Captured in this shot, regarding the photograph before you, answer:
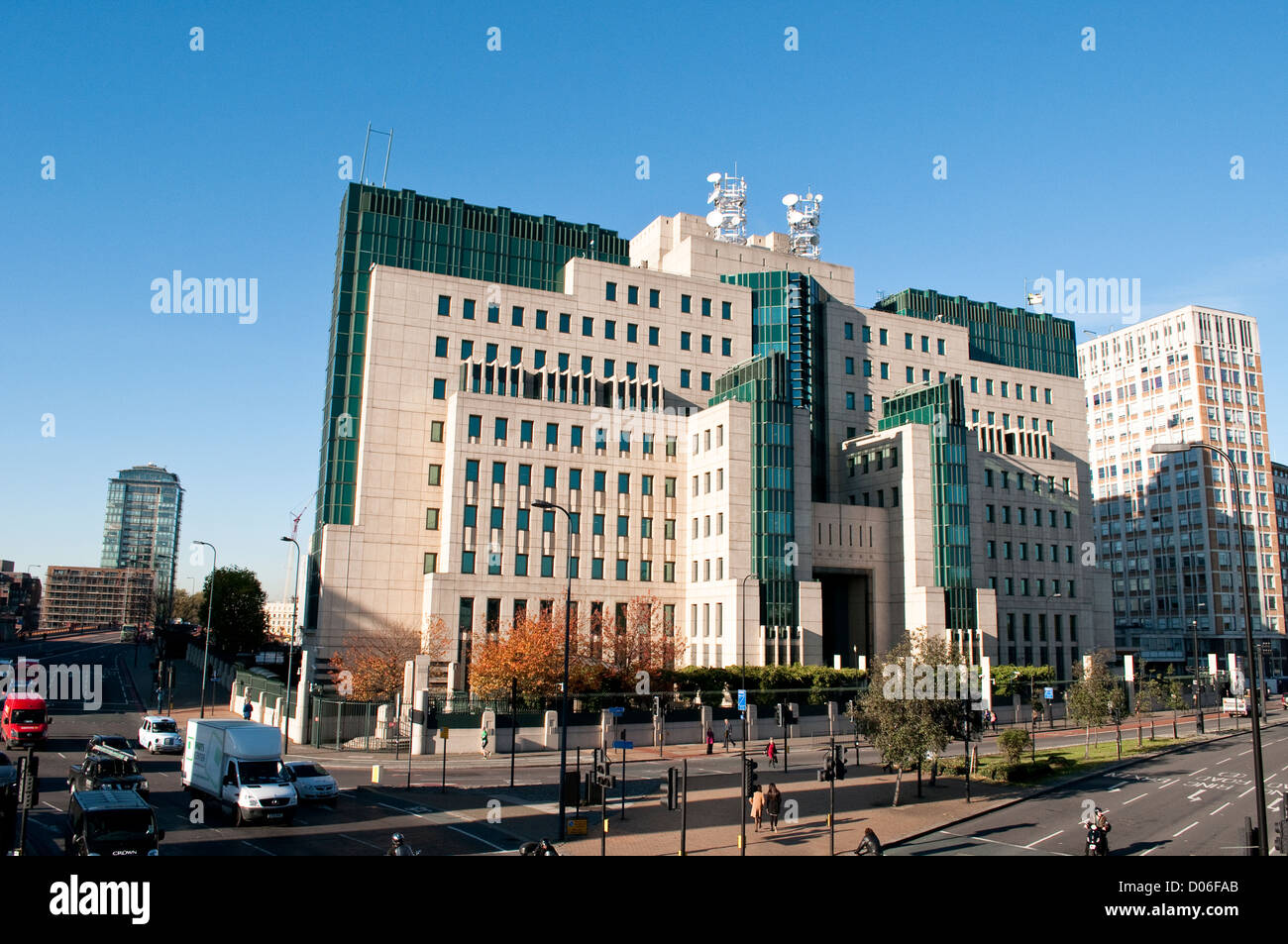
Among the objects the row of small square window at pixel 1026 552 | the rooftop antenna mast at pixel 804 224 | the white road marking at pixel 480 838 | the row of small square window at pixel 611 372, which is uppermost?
the rooftop antenna mast at pixel 804 224

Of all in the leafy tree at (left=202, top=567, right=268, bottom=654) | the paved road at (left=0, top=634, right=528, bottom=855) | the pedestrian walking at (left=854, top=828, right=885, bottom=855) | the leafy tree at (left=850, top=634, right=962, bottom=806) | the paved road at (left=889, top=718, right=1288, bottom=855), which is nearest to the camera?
the pedestrian walking at (left=854, top=828, right=885, bottom=855)

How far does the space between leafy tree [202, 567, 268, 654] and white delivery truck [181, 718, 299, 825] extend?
91815 mm

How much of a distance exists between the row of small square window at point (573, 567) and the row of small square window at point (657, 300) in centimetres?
2563

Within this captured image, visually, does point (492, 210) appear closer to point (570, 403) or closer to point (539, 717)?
point (570, 403)

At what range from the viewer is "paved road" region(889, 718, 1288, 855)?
27.1 metres

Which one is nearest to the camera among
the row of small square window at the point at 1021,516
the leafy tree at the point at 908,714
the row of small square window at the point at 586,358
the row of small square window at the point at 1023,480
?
the leafy tree at the point at 908,714

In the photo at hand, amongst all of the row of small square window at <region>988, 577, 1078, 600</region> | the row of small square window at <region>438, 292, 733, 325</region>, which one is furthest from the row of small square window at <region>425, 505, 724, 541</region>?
the row of small square window at <region>988, 577, 1078, 600</region>

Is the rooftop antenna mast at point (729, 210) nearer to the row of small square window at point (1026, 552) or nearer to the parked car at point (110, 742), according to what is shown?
the row of small square window at point (1026, 552)

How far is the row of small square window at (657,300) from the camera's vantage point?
280ft

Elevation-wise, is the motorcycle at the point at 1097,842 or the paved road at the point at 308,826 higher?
the motorcycle at the point at 1097,842

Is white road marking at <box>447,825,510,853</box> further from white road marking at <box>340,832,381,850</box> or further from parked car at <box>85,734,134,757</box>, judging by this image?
parked car at <box>85,734,134,757</box>

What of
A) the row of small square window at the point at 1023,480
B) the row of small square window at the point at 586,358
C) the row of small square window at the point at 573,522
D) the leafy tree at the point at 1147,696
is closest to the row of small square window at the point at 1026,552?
the row of small square window at the point at 1023,480

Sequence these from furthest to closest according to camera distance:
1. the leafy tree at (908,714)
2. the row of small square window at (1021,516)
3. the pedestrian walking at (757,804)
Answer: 1. the row of small square window at (1021,516)
2. the leafy tree at (908,714)
3. the pedestrian walking at (757,804)
